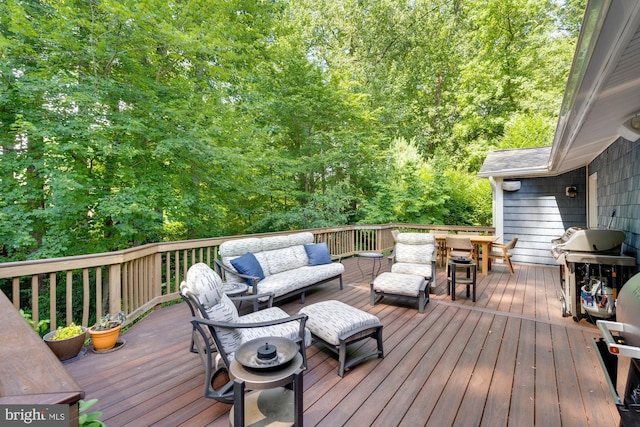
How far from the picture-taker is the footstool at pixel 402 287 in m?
3.86

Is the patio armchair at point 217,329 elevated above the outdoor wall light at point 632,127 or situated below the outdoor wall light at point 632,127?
below

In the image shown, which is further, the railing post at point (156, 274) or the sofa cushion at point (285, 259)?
the sofa cushion at point (285, 259)

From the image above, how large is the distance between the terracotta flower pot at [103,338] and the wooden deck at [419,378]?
0.30 ft

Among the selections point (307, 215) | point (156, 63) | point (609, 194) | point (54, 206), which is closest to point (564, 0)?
point (609, 194)

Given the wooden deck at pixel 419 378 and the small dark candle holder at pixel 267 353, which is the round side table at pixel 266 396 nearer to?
the small dark candle holder at pixel 267 353

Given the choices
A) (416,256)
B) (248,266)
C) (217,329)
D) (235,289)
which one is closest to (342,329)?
(217,329)

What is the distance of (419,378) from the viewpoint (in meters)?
2.35

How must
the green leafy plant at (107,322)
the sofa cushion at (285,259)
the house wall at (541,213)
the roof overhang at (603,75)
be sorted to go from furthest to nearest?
the house wall at (541,213) → the sofa cushion at (285,259) → the green leafy plant at (107,322) → the roof overhang at (603,75)

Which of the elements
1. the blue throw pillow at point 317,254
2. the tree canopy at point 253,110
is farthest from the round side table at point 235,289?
the tree canopy at point 253,110

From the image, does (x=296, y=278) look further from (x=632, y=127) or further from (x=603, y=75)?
(x=632, y=127)

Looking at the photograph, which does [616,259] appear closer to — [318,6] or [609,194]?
[609,194]

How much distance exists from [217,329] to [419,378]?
170cm

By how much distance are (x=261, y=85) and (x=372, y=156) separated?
450cm

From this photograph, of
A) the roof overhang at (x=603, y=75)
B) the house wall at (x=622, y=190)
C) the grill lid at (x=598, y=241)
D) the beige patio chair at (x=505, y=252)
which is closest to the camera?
the roof overhang at (x=603, y=75)
